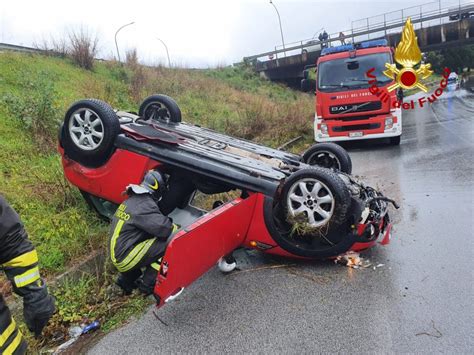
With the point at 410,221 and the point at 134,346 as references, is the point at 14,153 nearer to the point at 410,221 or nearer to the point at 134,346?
the point at 134,346

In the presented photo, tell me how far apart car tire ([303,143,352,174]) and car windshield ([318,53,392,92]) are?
470 cm

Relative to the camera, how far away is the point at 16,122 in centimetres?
720

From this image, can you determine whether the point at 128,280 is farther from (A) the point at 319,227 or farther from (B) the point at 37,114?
(B) the point at 37,114

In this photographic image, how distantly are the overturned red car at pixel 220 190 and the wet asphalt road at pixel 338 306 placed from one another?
27cm

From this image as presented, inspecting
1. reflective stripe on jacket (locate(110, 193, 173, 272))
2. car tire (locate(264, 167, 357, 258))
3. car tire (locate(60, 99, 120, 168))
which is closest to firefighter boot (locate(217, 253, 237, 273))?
car tire (locate(264, 167, 357, 258))

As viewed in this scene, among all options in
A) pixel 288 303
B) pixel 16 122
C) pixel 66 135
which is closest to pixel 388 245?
pixel 288 303

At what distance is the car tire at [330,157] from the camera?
5090 millimetres

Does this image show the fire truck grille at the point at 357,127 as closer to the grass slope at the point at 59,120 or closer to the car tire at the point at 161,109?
the grass slope at the point at 59,120

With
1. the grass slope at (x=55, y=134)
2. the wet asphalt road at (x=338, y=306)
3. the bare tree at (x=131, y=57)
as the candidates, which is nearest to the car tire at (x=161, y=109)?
the grass slope at (x=55, y=134)

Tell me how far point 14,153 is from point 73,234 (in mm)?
2743

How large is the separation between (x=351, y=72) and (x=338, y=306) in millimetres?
7551

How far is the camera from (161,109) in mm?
5828

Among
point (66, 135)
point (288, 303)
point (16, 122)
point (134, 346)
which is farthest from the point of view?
point (16, 122)

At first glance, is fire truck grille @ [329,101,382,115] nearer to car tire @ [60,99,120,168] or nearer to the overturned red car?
the overturned red car
